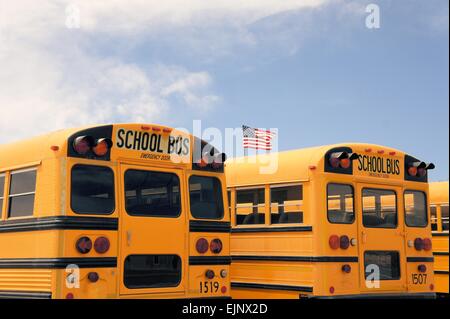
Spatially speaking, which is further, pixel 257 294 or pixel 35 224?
pixel 257 294

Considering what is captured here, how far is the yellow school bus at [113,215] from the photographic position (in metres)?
6.71

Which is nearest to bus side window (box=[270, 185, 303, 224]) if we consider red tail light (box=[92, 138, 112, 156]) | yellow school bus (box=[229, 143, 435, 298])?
yellow school bus (box=[229, 143, 435, 298])

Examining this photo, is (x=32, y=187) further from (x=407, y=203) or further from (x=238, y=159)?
(x=407, y=203)

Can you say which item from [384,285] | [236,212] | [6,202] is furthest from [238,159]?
[6,202]

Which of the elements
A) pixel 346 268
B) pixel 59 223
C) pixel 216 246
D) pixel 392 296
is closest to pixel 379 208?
pixel 346 268

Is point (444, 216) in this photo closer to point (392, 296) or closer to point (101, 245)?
point (392, 296)

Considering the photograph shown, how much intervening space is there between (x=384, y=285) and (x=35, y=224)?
15.9ft

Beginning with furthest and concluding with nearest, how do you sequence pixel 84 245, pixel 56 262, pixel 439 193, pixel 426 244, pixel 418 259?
pixel 439 193, pixel 426 244, pixel 418 259, pixel 84 245, pixel 56 262

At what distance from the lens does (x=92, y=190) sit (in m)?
6.98

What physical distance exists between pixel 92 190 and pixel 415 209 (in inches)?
199

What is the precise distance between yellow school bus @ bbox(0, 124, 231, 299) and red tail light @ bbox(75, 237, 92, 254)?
1 centimetres

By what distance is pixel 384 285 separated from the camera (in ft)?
29.8

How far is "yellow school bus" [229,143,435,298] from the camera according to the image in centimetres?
859

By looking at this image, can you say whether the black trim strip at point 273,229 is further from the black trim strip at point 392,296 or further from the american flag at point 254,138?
the american flag at point 254,138
